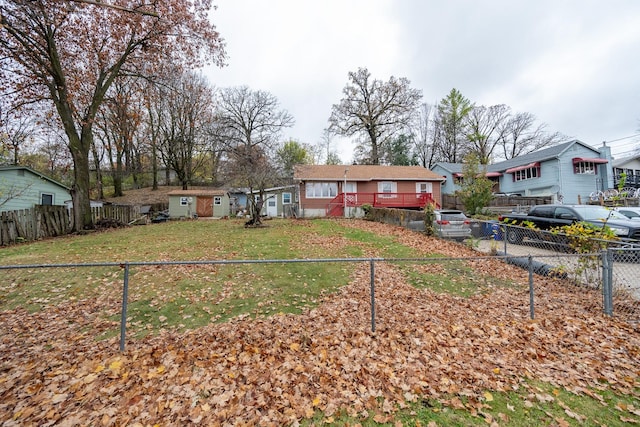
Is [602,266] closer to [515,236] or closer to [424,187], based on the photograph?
[515,236]

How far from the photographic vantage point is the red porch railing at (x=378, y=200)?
22.3 metres

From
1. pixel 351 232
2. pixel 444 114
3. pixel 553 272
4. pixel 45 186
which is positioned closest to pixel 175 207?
pixel 45 186

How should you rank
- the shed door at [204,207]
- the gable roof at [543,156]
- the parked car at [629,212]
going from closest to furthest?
the parked car at [629,212], the gable roof at [543,156], the shed door at [204,207]

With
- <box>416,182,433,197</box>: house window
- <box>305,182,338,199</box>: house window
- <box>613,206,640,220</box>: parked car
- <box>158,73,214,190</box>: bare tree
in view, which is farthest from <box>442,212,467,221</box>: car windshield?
<box>158,73,214,190</box>: bare tree

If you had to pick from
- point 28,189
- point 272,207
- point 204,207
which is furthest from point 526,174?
point 28,189

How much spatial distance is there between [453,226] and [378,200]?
11305 mm

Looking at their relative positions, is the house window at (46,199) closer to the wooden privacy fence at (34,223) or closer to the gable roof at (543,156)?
the wooden privacy fence at (34,223)

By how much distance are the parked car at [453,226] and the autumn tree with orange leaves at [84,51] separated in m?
15.2

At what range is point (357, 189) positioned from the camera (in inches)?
972

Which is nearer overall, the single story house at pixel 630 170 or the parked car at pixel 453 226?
the parked car at pixel 453 226

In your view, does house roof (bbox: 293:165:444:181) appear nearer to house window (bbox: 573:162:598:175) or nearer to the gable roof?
the gable roof

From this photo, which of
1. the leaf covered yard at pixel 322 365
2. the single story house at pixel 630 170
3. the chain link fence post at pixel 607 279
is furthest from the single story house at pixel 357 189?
the single story house at pixel 630 170

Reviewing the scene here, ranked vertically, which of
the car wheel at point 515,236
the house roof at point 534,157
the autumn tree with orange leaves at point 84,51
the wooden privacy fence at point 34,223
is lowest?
the car wheel at point 515,236

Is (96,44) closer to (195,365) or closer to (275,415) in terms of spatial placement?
(195,365)
